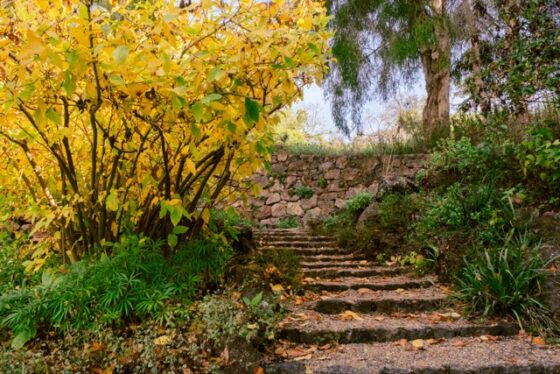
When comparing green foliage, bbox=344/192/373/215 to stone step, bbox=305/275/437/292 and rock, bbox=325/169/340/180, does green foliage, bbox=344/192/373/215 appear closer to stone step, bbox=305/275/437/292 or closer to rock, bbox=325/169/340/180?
stone step, bbox=305/275/437/292

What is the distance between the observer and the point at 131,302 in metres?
3.23

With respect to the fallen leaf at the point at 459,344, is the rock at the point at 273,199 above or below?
above

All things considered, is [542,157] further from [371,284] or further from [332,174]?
[332,174]

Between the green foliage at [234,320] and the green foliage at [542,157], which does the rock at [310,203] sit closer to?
the green foliage at [542,157]

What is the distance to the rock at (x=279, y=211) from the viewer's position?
986cm

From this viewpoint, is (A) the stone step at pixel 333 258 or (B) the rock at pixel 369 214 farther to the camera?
(B) the rock at pixel 369 214

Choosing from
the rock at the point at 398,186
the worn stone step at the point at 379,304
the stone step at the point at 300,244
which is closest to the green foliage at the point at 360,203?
the rock at the point at 398,186

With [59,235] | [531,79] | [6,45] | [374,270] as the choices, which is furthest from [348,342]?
[531,79]

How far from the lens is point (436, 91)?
9750 mm

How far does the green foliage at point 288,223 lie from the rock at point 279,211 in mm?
138

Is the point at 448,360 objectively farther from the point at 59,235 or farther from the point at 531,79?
the point at 531,79

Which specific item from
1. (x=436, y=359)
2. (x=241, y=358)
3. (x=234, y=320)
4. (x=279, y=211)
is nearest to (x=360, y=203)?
(x=279, y=211)

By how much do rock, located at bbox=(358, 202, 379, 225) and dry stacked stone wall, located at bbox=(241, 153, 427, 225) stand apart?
264cm

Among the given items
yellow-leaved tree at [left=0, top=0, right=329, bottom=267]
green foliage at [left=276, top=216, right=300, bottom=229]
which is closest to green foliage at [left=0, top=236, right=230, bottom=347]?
yellow-leaved tree at [left=0, top=0, right=329, bottom=267]
